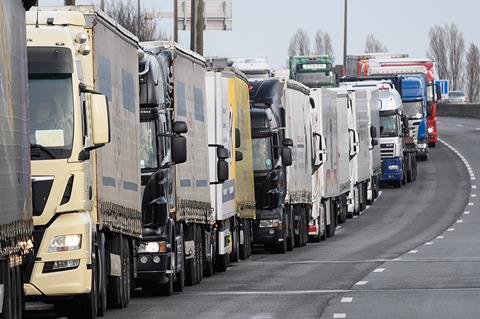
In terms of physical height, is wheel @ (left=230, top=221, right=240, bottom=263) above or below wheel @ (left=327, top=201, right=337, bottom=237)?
above

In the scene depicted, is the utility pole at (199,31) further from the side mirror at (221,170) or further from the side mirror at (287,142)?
the side mirror at (221,170)

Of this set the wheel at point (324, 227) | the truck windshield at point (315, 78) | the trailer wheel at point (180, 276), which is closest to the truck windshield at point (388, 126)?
the truck windshield at point (315, 78)

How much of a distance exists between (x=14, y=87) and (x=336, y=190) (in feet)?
88.2

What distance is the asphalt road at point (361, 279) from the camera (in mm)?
19028

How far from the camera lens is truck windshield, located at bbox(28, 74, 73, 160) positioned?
1717cm

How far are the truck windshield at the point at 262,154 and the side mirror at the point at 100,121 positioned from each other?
15653mm

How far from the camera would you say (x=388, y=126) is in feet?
198

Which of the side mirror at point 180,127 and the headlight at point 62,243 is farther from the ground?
the side mirror at point 180,127

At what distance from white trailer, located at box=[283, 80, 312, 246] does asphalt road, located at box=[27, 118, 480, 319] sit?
25.4 inches

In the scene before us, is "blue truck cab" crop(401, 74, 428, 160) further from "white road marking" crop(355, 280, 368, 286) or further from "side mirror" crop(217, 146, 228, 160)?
"white road marking" crop(355, 280, 368, 286)

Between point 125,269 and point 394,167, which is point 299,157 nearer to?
point 125,269

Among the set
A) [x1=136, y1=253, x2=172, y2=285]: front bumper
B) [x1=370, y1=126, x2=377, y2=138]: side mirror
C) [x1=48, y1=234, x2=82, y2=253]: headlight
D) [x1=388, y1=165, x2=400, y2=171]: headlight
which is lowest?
[x1=388, y1=165, x2=400, y2=171]: headlight

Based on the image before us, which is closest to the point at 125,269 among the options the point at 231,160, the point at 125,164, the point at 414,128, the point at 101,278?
the point at 125,164

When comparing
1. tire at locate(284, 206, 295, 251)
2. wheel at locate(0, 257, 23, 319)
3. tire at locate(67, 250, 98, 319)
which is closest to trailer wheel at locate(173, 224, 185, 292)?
tire at locate(67, 250, 98, 319)
